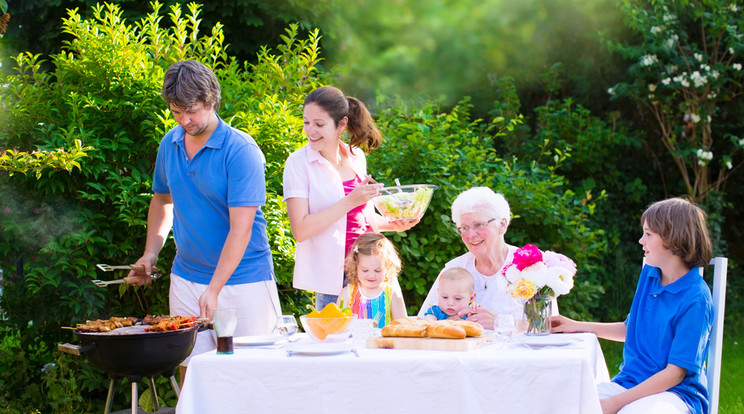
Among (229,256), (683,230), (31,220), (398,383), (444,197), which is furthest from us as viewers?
(444,197)

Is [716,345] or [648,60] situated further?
[648,60]

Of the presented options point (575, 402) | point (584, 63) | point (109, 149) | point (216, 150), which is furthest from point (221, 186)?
point (584, 63)

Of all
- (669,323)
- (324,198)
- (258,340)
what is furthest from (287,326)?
(669,323)

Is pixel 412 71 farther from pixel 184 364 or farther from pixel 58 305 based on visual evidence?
pixel 58 305

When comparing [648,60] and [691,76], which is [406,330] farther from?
[691,76]

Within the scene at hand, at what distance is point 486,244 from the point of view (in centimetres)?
321

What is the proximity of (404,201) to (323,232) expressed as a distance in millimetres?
413

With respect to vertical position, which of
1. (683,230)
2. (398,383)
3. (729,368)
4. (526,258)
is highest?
(683,230)

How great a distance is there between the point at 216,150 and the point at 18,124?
1615 mm

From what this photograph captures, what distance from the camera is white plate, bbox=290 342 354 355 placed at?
229 cm

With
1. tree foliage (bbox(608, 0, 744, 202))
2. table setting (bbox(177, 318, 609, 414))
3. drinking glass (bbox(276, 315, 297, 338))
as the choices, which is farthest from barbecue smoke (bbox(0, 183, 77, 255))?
tree foliage (bbox(608, 0, 744, 202))

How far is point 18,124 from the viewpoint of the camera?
3982 millimetres

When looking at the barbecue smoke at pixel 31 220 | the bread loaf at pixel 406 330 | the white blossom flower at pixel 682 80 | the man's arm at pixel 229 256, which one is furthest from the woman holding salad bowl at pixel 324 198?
the white blossom flower at pixel 682 80

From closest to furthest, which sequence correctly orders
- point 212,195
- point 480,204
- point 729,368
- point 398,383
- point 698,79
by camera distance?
point 398,383, point 212,195, point 480,204, point 729,368, point 698,79
